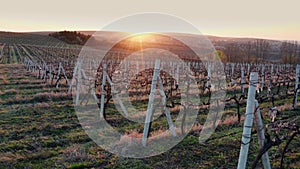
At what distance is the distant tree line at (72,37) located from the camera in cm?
7088

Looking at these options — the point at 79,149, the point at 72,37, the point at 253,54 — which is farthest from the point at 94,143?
the point at 72,37

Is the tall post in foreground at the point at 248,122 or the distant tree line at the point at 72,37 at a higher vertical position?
the distant tree line at the point at 72,37

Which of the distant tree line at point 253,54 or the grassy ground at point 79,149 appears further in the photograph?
the distant tree line at point 253,54

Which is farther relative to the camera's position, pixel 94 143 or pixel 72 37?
pixel 72 37

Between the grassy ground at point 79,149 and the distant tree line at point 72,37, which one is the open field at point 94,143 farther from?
the distant tree line at point 72,37

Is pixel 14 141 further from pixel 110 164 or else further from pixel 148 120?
pixel 148 120

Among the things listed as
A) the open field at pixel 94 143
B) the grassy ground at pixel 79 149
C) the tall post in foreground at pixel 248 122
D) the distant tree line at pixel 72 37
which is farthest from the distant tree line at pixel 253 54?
the tall post in foreground at pixel 248 122

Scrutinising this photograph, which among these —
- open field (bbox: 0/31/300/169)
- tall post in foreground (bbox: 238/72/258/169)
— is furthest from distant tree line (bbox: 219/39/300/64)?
tall post in foreground (bbox: 238/72/258/169)

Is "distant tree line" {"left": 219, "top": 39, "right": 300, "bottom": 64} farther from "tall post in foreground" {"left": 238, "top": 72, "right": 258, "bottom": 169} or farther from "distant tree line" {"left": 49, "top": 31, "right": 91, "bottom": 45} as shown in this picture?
"tall post in foreground" {"left": 238, "top": 72, "right": 258, "bottom": 169}

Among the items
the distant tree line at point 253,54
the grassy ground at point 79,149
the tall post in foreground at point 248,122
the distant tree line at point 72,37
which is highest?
the distant tree line at point 72,37

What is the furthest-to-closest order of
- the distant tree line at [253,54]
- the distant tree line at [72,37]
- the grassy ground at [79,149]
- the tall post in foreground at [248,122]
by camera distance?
the distant tree line at [72,37] < the distant tree line at [253,54] < the grassy ground at [79,149] < the tall post in foreground at [248,122]

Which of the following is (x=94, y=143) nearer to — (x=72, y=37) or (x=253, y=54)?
(x=253, y=54)

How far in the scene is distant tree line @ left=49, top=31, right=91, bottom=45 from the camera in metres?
70.9

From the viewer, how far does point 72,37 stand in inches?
2844
